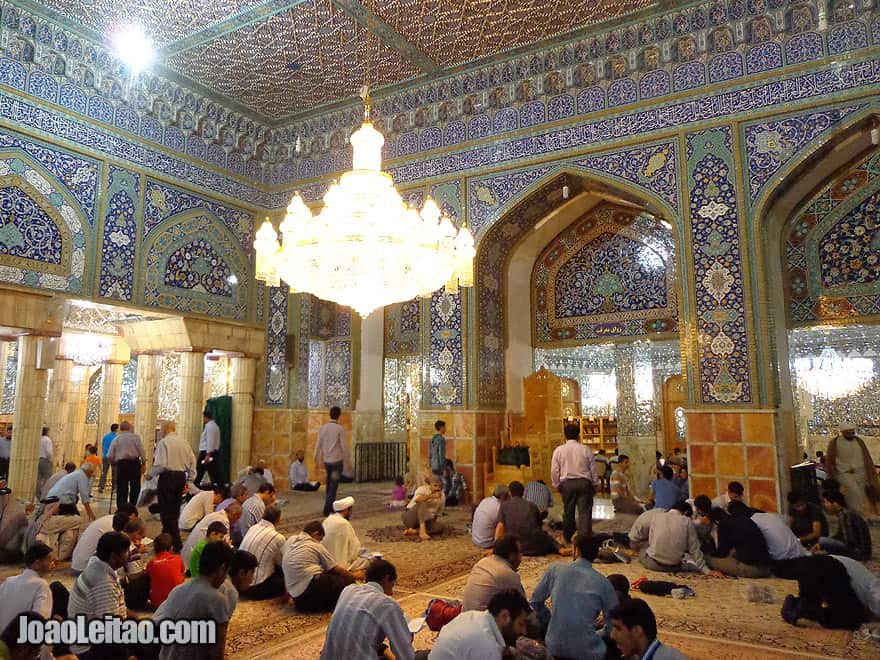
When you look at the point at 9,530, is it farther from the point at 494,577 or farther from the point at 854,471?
the point at 854,471

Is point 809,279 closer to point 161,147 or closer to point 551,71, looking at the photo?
point 551,71

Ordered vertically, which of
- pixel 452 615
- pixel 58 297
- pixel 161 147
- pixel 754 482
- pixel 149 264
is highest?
pixel 161 147

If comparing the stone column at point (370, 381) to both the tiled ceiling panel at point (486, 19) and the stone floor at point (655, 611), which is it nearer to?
the tiled ceiling panel at point (486, 19)

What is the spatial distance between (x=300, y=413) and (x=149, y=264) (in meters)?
2.78

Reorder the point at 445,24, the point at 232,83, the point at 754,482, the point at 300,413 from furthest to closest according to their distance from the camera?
1. the point at 300,413
2. the point at 232,83
3. the point at 445,24
4. the point at 754,482

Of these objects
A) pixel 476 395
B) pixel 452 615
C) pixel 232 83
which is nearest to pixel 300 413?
pixel 476 395

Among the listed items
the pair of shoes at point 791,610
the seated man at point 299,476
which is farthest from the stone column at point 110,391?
the pair of shoes at point 791,610

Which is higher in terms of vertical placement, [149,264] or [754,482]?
[149,264]

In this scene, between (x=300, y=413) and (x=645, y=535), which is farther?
(x=300, y=413)

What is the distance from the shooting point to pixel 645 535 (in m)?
4.84

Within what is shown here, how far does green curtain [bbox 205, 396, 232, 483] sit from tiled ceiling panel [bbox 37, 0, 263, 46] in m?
4.75

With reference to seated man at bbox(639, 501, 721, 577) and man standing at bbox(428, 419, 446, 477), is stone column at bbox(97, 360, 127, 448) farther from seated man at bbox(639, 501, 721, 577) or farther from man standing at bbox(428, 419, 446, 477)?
seated man at bbox(639, 501, 721, 577)

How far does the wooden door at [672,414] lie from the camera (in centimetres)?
931

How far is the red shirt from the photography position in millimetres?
3400
